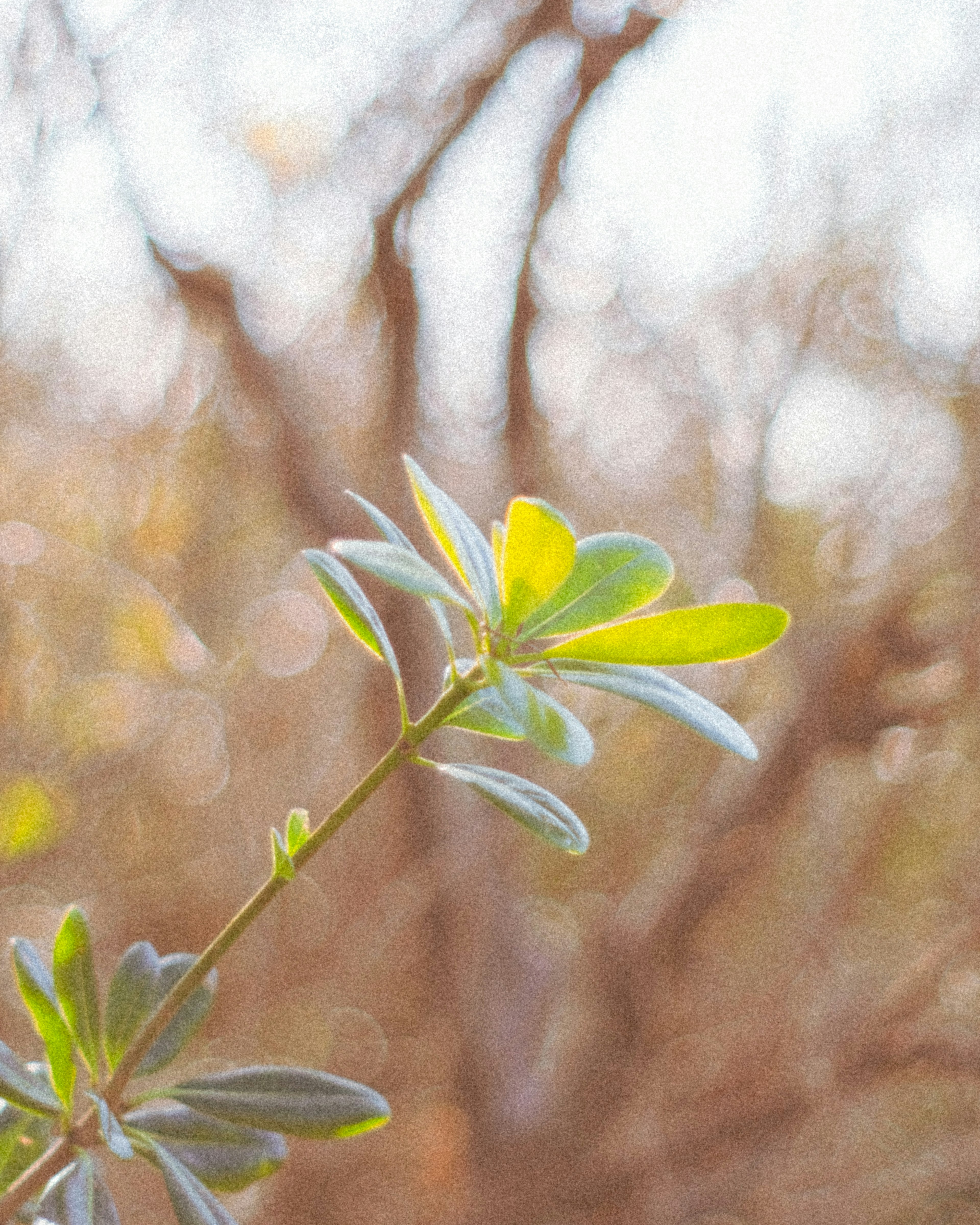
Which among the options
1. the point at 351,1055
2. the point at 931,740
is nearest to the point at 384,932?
the point at 351,1055

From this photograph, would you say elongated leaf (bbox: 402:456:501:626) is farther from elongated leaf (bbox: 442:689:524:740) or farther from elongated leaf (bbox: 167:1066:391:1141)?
elongated leaf (bbox: 167:1066:391:1141)

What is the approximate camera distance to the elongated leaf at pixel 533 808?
26cm

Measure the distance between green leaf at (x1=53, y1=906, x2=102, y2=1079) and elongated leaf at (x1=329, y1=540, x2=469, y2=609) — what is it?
0.17 m

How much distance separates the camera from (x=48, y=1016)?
311 mm

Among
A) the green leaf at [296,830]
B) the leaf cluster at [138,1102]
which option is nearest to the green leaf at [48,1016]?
the leaf cluster at [138,1102]

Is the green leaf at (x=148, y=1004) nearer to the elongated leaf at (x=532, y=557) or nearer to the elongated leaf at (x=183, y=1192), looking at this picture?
the elongated leaf at (x=183, y=1192)

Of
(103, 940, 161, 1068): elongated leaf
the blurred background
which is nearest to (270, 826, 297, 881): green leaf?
(103, 940, 161, 1068): elongated leaf

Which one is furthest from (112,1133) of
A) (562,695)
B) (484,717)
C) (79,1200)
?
(562,695)

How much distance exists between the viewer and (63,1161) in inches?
11.3

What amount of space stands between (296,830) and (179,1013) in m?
0.13

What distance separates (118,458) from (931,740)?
143cm

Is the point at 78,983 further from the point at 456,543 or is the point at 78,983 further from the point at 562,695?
Answer: the point at 562,695

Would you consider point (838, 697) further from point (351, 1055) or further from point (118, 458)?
point (118, 458)

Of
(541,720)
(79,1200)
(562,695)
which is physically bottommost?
(79,1200)
